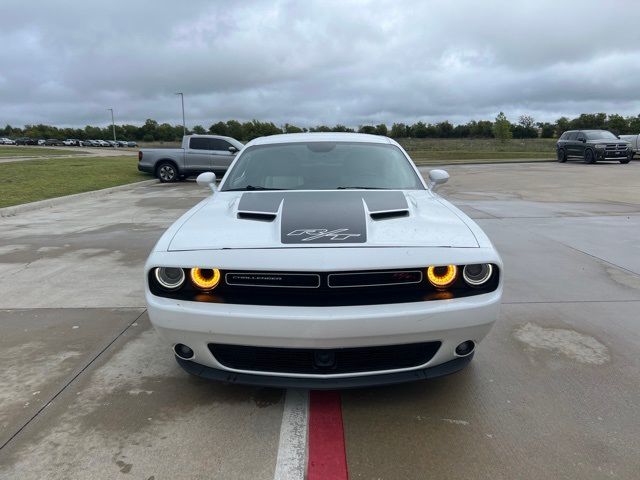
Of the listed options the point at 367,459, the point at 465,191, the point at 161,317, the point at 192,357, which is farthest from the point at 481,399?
the point at 465,191

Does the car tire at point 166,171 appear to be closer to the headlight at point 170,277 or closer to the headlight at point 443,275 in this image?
the headlight at point 170,277

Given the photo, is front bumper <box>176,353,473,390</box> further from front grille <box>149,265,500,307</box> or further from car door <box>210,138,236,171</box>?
car door <box>210,138,236,171</box>

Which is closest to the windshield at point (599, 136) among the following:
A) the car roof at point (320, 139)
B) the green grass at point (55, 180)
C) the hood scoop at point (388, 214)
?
the green grass at point (55, 180)

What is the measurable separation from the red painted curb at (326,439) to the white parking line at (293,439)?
34 mm

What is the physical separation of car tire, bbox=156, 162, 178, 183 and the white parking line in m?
16.1

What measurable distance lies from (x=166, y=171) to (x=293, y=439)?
16.6m

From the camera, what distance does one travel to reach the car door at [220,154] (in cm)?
1711

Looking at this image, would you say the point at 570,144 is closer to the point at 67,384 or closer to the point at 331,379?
the point at 331,379

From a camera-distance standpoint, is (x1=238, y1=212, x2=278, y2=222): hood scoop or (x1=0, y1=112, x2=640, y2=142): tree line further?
(x1=0, y1=112, x2=640, y2=142): tree line

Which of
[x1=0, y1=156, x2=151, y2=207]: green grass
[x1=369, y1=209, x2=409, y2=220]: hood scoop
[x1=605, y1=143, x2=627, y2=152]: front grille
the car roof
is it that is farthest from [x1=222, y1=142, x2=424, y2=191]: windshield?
[x1=605, y1=143, x2=627, y2=152]: front grille

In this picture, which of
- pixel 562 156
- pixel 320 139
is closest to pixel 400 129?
pixel 562 156

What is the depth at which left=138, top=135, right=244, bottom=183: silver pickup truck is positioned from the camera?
17.2 metres

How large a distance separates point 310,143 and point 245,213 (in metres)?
1.52
